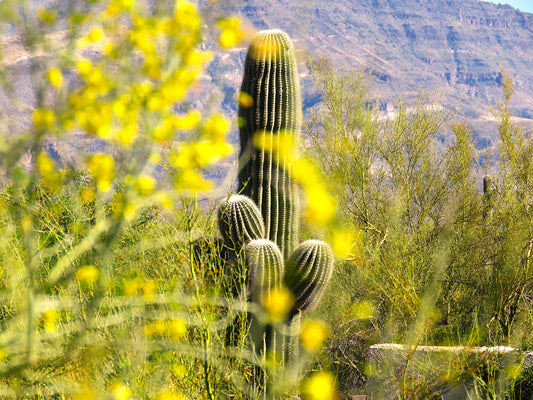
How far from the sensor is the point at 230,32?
989 millimetres

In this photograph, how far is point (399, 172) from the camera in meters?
7.50

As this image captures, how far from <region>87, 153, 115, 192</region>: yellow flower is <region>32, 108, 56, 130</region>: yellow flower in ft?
0.55

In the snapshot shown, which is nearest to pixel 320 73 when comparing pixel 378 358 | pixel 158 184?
pixel 378 358

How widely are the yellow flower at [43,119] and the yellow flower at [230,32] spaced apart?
1.17ft

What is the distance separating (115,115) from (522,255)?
219 inches

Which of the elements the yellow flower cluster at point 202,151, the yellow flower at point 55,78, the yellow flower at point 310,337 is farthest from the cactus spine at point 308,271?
the yellow flower at point 55,78

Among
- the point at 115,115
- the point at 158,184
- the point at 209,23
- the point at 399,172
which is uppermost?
the point at 209,23

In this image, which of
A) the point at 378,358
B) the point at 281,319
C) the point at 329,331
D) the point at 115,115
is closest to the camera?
the point at 115,115

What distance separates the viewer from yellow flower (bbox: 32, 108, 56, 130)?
85 cm

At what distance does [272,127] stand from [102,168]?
3.05 m

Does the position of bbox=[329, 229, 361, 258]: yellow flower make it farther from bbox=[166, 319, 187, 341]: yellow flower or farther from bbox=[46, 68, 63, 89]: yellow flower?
bbox=[46, 68, 63, 89]: yellow flower

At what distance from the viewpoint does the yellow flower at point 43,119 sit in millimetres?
847

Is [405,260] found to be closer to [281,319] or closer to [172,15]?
[281,319]

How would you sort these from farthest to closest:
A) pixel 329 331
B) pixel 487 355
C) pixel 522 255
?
pixel 329 331, pixel 522 255, pixel 487 355
